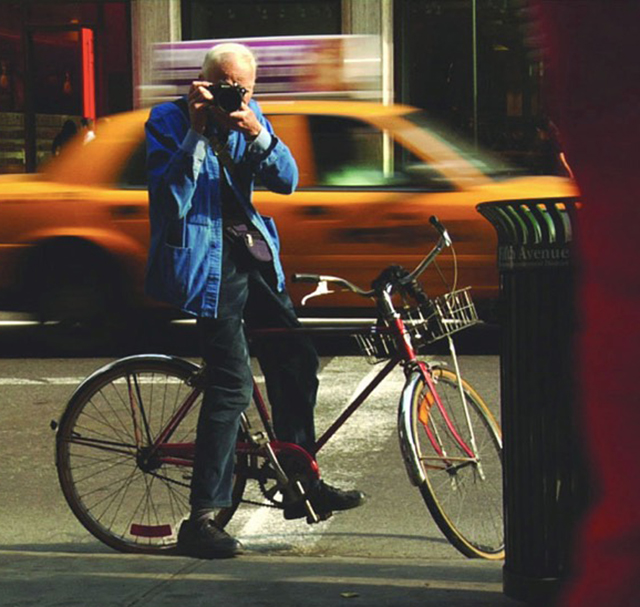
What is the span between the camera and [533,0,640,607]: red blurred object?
0.89 m

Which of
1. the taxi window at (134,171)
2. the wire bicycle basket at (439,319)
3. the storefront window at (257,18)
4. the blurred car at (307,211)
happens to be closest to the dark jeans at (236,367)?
the wire bicycle basket at (439,319)

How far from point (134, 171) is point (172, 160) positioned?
581cm

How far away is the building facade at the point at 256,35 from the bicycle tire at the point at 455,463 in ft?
39.6

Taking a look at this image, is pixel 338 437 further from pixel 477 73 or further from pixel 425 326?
pixel 477 73

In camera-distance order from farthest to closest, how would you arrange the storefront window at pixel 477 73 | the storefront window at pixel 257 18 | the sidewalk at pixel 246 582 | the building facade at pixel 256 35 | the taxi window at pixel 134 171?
the storefront window at pixel 257 18, the building facade at pixel 256 35, the storefront window at pixel 477 73, the taxi window at pixel 134 171, the sidewalk at pixel 246 582

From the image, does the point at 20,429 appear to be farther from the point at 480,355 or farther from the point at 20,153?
the point at 20,153

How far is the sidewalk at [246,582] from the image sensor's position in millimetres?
3889

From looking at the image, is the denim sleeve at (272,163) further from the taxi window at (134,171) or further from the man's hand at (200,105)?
the taxi window at (134,171)

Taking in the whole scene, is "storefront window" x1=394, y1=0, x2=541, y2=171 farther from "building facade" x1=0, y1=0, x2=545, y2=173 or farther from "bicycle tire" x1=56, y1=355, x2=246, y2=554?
"bicycle tire" x1=56, y1=355, x2=246, y2=554

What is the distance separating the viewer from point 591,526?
3.18ft

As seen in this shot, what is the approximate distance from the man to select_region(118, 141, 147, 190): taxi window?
5.45 metres

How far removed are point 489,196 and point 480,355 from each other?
1108mm

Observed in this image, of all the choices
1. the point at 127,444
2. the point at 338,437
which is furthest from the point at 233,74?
the point at 338,437

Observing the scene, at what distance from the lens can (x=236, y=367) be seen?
182 inches
